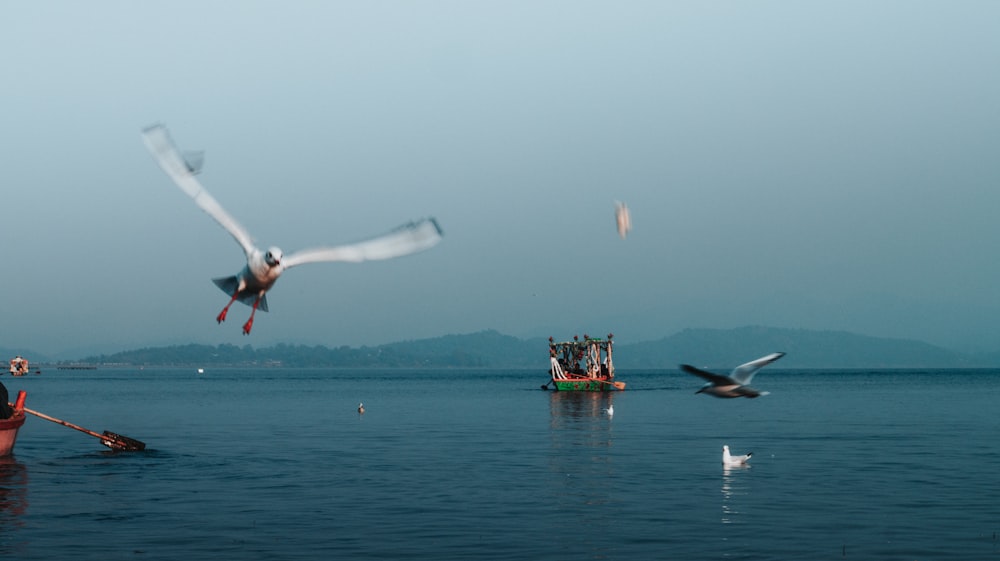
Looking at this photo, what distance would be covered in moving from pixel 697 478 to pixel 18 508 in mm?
22640

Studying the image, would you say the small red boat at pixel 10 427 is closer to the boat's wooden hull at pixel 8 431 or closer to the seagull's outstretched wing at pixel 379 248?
the boat's wooden hull at pixel 8 431

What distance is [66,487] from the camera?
3975 cm

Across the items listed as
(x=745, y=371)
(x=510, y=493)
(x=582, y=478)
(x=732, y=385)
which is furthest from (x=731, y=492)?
(x=732, y=385)

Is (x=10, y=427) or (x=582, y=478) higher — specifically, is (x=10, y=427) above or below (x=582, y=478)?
above

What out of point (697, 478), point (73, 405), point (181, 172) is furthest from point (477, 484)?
point (73, 405)

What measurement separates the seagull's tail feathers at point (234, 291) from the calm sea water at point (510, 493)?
1785 cm

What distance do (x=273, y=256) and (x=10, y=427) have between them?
135 ft

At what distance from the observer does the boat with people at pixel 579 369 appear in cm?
11312

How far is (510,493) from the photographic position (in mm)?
37094

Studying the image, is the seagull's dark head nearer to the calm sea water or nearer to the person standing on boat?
the calm sea water

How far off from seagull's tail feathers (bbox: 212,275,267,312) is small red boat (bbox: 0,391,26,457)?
3876 centimetres

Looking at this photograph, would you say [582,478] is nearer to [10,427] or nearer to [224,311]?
[10,427]

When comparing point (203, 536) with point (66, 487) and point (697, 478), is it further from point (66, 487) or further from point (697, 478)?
point (697, 478)

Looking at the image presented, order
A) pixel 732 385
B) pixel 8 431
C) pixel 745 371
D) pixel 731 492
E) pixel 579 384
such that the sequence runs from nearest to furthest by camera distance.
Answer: pixel 732 385
pixel 745 371
pixel 731 492
pixel 8 431
pixel 579 384
